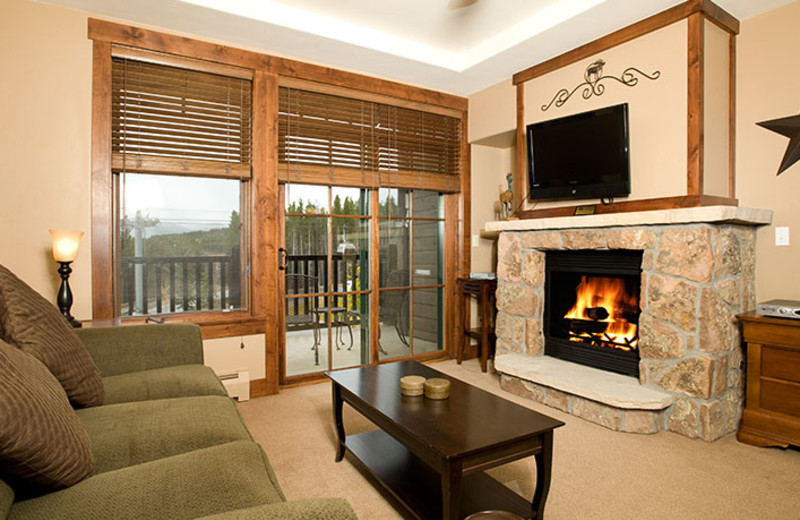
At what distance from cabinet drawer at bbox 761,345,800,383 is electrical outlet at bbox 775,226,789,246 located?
0.74 m

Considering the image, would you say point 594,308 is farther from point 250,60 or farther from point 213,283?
point 250,60

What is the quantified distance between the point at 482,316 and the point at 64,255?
3.24 m

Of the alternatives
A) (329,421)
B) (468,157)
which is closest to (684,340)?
(329,421)

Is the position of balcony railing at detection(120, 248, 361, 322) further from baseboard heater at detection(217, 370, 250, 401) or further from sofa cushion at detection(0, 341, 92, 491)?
sofa cushion at detection(0, 341, 92, 491)

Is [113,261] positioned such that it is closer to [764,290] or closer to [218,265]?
[218,265]

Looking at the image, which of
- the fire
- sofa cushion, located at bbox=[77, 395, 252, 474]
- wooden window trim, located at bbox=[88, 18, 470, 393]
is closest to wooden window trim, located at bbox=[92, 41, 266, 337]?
wooden window trim, located at bbox=[88, 18, 470, 393]

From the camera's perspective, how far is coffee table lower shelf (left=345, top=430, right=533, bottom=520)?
1.81 m

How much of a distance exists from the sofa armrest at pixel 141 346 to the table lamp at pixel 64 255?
1.74ft

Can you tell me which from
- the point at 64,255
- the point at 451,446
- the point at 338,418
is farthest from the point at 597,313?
the point at 64,255

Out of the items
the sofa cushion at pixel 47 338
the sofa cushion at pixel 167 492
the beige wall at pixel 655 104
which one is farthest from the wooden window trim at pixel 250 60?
the sofa cushion at pixel 167 492

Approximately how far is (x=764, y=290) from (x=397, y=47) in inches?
126

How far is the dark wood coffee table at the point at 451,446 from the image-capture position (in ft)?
5.28

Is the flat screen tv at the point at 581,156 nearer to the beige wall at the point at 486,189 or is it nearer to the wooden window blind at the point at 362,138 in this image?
the beige wall at the point at 486,189

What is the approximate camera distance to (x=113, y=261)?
3.15m
